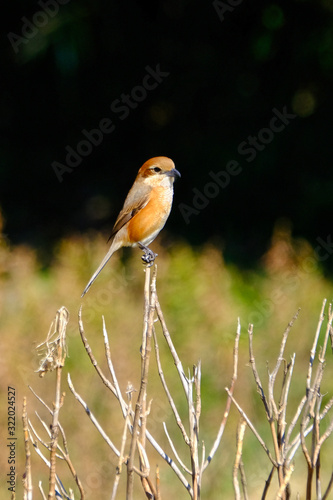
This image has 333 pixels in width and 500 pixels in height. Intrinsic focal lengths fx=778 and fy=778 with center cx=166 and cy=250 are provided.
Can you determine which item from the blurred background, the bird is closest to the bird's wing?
the bird

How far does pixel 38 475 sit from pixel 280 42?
5.49m

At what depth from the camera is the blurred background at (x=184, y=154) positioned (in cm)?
811

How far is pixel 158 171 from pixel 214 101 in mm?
4367

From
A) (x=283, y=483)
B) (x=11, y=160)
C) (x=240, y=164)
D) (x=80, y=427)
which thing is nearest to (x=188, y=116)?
(x=240, y=164)

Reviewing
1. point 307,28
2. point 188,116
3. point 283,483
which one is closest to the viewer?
point 283,483

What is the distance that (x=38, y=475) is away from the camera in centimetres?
600

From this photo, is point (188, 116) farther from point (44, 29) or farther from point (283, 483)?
point (283, 483)

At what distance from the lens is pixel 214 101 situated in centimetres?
918

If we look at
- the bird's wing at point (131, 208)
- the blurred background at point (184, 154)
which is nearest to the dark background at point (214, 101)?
the blurred background at point (184, 154)
